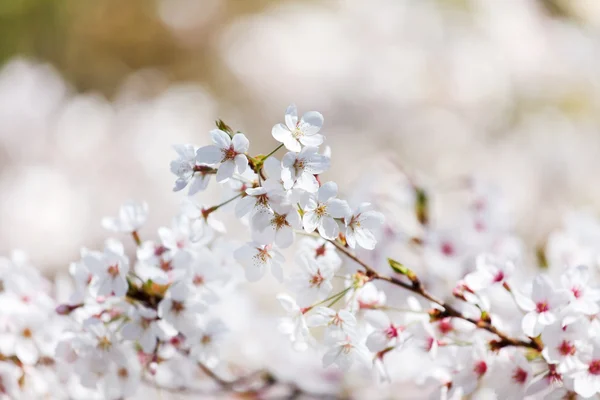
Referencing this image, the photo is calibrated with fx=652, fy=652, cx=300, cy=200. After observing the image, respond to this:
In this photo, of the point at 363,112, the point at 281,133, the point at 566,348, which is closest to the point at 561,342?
the point at 566,348

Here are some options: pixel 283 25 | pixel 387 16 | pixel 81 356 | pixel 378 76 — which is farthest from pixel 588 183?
pixel 81 356

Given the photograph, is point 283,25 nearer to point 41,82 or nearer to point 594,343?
point 41,82

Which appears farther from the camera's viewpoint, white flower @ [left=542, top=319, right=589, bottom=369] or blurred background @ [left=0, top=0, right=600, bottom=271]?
blurred background @ [left=0, top=0, right=600, bottom=271]

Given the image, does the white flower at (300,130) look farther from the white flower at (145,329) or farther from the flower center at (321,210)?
the white flower at (145,329)

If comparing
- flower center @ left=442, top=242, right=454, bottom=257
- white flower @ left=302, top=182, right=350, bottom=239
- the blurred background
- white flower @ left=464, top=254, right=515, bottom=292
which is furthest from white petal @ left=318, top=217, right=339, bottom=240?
the blurred background

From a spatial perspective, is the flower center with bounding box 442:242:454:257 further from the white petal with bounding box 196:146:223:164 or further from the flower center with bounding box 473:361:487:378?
the white petal with bounding box 196:146:223:164

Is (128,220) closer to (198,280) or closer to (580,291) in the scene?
(198,280)

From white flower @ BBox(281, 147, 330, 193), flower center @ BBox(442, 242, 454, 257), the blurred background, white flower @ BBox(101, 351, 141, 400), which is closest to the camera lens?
white flower @ BBox(281, 147, 330, 193)

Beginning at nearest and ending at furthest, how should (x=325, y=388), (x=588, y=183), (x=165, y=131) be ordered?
(x=325, y=388)
(x=588, y=183)
(x=165, y=131)
